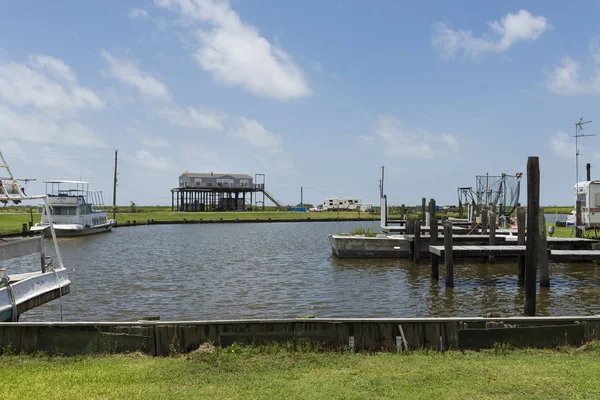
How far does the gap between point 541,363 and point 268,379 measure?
4441 mm

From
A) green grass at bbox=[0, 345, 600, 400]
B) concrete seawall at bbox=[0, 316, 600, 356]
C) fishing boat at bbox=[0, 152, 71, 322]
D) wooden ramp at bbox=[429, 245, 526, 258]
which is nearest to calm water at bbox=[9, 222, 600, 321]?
wooden ramp at bbox=[429, 245, 526, 258]

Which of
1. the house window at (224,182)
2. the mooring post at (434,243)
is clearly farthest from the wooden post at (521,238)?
the house window at (224,182)

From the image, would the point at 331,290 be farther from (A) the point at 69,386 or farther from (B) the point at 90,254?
(B) the point at 90,254

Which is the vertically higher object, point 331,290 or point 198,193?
point 198,193

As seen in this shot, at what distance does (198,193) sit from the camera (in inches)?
4323

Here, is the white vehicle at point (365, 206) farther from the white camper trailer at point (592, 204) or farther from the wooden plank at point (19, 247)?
the wooden plank at point (19, 247)

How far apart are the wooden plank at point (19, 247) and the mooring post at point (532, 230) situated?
1263 cm

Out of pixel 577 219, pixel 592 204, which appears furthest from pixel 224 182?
pixel 592 204

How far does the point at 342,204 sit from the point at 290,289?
107m

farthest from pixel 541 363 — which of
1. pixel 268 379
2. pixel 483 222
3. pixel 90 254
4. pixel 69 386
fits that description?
pixel 90 254

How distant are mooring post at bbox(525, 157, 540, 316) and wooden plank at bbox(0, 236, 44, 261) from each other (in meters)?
12.6

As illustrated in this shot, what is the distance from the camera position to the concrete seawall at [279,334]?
906 cm

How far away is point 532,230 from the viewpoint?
1275cm

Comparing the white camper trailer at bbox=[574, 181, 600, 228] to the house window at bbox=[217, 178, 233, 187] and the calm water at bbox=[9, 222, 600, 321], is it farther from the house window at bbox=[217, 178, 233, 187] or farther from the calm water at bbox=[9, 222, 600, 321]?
the house window at bbox=[217, 178, 233, 187]
